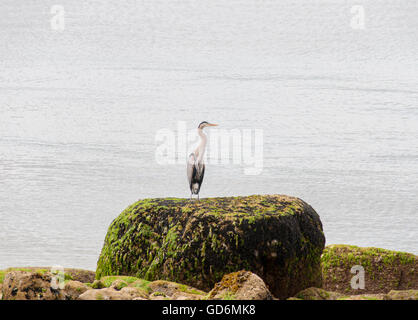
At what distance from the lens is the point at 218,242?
9.33 m

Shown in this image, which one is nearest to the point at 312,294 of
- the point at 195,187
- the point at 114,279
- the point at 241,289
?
the point at 241,289

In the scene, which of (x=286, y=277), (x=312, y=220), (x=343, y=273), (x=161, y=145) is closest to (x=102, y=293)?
(x=286, y=277)

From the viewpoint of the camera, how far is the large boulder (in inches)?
367

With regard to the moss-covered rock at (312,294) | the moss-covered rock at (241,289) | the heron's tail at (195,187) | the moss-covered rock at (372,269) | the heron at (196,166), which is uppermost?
the heron at (196,166)

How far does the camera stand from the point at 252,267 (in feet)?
30.4

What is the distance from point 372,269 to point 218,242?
234 inches

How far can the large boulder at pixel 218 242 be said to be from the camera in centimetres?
931

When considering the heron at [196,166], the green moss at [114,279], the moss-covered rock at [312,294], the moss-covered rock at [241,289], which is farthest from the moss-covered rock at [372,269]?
the moss-covered rock at [241,289]

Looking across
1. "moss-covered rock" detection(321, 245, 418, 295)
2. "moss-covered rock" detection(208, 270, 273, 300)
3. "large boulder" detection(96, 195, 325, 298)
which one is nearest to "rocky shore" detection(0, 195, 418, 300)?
"large boulder" detection(96, 195, 325, 298)

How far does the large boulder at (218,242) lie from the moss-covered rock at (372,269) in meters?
3.81

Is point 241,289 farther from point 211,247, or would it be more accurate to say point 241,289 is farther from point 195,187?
point 195,187

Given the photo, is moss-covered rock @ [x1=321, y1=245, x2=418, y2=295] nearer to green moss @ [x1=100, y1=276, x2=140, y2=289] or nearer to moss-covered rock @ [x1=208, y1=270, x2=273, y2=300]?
green moss @ [x1=100, y1=276, x2=140, y2=289]

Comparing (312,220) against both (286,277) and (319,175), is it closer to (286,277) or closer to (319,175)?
(286,277)

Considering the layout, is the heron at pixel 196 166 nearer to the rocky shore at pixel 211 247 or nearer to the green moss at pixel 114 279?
the rocky shore at pixel 211 247
